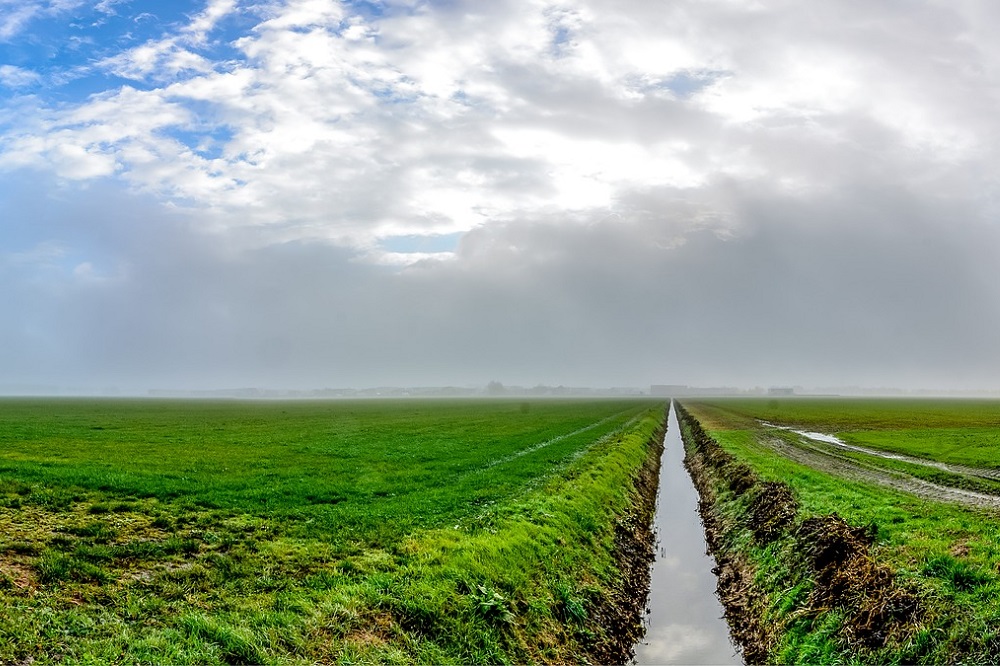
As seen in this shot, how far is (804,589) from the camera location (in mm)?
15609

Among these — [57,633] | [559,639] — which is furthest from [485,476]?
[57,633]

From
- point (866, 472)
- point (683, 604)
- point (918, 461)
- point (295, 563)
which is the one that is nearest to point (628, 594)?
point (683, 604)

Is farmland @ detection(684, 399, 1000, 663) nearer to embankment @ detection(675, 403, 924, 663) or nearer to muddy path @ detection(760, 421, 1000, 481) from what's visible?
embankment @ detection(675, 403, 924, 663)

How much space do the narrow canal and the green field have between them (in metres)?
1.66

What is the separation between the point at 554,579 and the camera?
16219 mm

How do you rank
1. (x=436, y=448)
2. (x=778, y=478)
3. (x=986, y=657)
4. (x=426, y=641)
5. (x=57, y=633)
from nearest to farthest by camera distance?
(x=57, y=633) → (x=986, y=657) → (x=426, y=641) → (x=778, y=478) → (x=436, y=448)

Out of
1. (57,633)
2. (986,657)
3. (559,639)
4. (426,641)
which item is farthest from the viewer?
(559,639)

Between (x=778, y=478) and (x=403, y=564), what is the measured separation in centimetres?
2123

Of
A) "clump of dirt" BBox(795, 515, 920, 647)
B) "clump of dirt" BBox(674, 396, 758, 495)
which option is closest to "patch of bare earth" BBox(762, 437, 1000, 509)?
"clump of dirt" BBox(674, 396, 758, 495)

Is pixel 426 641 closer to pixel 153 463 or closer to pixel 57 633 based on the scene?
pixel 57 633

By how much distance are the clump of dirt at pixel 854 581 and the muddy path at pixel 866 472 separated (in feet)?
30.9

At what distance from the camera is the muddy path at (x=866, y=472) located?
24.6 meters

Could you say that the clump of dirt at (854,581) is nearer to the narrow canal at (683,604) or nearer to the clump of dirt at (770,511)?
the clump of dirt at (770,511)

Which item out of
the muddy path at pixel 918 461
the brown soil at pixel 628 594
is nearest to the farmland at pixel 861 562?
the muddy path at pixel 918 461
